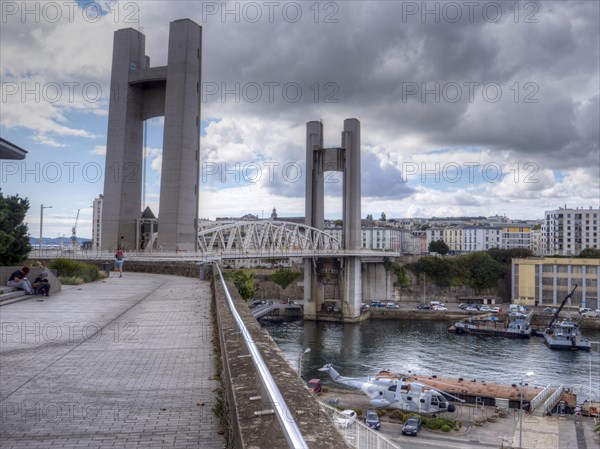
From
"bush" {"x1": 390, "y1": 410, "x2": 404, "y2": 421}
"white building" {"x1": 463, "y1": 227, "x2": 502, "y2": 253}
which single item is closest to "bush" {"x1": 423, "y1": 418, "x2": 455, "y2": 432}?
"bush" {"x1": 390, "y1": 410, "x2": 404, "y2": 421}

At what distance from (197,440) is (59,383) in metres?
2.14

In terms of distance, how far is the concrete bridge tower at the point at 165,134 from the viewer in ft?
102

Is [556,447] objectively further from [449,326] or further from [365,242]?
[365,242]

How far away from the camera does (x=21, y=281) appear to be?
1209 centimetres

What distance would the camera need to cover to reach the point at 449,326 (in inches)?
1925

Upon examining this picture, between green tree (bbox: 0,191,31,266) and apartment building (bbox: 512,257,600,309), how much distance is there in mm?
55491

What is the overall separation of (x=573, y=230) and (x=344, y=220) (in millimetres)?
54002

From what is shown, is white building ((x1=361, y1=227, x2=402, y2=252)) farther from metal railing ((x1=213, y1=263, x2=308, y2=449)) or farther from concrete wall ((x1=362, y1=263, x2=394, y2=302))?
metal railing ((x1=213, y1=263, x2=308, y2=449))

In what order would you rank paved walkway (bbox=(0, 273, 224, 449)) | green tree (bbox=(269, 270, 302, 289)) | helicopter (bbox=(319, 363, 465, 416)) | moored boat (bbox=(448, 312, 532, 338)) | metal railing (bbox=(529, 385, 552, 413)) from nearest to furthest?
paved walkway (bbox=(0, 273, 224, 449)) → helicopter (bbox=(319, 363, 465, 416)) → metal railing (bbox=(529, 385, 552, 413)) → moored boat (bbox=(448, 312, 532, 338)) → green tree (bbox=(269, 270, 302, 289))

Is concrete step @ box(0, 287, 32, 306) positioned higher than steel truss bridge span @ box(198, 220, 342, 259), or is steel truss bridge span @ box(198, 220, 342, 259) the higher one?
steel truss bridge span @ box(198, 220, 342, 259)

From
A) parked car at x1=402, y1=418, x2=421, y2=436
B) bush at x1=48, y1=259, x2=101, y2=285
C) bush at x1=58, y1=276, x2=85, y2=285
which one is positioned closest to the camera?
bush at x1=58, y1=276, x2=85, y2=285

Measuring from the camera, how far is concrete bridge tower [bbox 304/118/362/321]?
54906 mm

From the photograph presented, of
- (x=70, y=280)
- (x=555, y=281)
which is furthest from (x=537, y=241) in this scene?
(x=70, y=280)

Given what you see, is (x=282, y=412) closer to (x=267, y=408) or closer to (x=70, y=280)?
(x=267, y=408)
